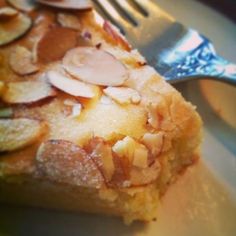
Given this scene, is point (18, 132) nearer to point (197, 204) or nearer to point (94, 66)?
point (94, 66)

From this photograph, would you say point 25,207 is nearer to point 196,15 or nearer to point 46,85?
point 46,85

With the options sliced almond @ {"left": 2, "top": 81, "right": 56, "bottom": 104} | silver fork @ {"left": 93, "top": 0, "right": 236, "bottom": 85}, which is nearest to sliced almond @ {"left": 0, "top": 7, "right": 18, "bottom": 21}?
sliced almond @ {"left": 2, "top": 81, "right": 56, "bottom": 104}

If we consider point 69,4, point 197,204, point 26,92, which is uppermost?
point 69,4

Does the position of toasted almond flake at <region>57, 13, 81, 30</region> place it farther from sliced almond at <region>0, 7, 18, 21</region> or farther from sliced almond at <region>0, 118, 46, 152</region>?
sliced almond at <region>0, 118, 46, 152</region>

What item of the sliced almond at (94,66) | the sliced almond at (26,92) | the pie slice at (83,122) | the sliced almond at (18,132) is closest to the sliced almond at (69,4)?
the pie slice at (83,122)

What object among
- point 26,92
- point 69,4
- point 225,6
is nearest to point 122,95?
point 26,92

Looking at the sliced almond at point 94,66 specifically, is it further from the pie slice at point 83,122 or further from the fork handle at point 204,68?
the fork handle at point 204,68
